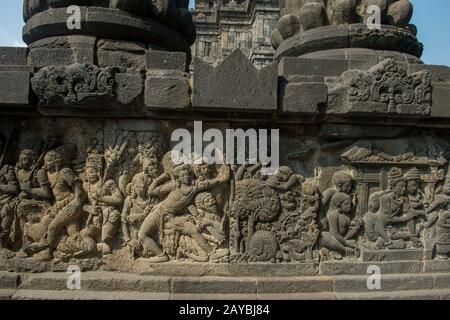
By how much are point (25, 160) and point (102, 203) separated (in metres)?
0.77

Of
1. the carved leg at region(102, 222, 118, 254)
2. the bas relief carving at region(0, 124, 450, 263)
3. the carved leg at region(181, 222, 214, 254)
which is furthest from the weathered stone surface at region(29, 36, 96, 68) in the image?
the carved leg at region(181, 222, 214, 254)

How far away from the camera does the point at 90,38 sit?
3932 millimetres

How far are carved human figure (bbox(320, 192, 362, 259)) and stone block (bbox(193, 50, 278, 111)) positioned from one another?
3.60 ft

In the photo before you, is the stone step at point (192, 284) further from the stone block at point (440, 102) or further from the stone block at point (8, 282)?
the stone block at point (440, 102)

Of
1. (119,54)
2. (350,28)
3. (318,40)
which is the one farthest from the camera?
(318,40)

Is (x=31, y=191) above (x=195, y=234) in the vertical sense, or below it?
above

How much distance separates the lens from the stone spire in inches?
171

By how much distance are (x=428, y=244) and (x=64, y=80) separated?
12.0 feet

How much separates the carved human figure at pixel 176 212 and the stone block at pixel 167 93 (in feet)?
1.85

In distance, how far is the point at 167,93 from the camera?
3.45m

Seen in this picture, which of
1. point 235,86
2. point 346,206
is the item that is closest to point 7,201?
point 235,86

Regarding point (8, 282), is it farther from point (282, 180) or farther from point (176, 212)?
point (282, 180)
